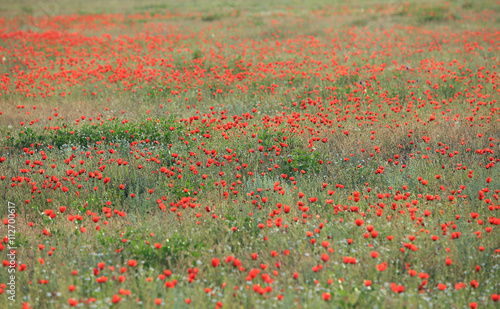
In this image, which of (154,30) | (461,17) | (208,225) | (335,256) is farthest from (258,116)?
(461,17)

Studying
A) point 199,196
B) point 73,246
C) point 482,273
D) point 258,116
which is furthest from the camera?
point 258,116

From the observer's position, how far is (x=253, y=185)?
5535 mm

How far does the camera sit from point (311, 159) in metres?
5.95

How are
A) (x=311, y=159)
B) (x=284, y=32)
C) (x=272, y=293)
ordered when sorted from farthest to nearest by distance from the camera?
(x=284, y=32), (x=311, y=159), (x=272, y=293)

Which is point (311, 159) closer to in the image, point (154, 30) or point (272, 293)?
point (272, 293)

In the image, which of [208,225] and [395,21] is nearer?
[208,225]

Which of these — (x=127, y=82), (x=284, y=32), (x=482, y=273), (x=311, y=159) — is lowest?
(x=482, y=273)

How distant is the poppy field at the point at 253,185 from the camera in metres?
3.55

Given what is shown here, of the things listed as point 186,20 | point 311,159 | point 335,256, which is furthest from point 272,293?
point 186,20

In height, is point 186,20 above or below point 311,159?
above

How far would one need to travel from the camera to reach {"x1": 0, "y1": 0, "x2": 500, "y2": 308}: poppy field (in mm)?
3549

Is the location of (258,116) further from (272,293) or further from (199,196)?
(272,293)

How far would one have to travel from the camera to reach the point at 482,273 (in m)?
3.69

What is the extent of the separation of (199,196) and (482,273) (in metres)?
3.16
